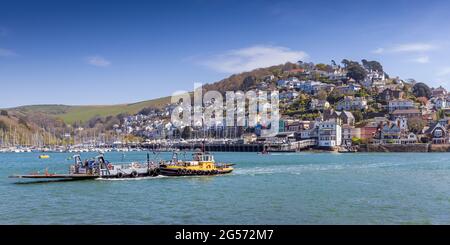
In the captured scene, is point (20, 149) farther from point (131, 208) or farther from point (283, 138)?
point (131, 208)

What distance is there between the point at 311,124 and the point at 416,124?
59.4 ft

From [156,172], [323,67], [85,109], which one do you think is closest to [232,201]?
[156,172]

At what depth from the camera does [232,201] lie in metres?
20.0

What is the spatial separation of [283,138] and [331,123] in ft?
36.7

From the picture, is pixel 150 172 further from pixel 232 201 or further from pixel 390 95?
pixel 390 95

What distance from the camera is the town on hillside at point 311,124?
8206 centimetres

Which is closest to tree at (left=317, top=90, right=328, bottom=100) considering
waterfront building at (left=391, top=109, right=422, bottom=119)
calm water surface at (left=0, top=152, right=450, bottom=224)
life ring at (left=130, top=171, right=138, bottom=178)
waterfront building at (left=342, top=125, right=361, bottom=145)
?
waterfront building at (left=391, top=109, right=422, bottom=119)

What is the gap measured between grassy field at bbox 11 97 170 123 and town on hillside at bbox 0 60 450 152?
8.92 m

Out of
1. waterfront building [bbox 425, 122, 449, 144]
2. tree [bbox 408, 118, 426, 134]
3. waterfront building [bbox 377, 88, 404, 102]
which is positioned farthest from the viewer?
waterfront building [bbox 377, 88, 404, 102]

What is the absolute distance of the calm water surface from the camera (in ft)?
52.7

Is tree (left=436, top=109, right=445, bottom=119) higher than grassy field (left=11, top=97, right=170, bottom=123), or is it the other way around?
grassy field (left=11, top=97, right=170, bottom=123)

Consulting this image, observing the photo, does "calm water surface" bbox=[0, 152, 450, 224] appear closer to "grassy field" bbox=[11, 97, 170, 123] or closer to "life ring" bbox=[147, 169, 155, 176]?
"life ring" bbox=[147, 169, 155, 176]
